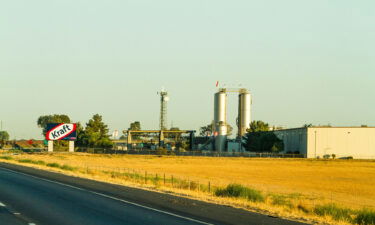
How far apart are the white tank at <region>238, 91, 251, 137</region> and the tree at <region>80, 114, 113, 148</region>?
36290 mm

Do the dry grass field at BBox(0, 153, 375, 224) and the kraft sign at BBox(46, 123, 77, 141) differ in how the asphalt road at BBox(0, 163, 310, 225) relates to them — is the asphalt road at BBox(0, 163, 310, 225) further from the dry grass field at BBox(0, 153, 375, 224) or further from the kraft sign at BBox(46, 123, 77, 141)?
the kraft sign at BBox(46, 123, 77, 141)

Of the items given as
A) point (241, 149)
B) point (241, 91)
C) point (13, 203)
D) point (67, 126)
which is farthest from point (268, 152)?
point (13, 203)

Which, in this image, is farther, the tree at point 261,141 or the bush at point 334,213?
the tree at point 261,141

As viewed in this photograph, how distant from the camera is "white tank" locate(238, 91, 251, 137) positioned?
5723 inches

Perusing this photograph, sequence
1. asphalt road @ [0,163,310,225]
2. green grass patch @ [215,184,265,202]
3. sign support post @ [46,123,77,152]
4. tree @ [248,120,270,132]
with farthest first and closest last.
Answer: tree @ [248,120,270,132]
sign support post @ [46,123,77,152]
green grass patch @ [215,184,265,202]
asphalt road @ [0,163,310,225]

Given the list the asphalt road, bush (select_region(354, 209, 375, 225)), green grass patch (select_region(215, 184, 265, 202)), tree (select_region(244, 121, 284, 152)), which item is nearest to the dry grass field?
green grass patch (select_region(215, 184, 265, 202))

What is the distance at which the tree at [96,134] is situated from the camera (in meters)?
149

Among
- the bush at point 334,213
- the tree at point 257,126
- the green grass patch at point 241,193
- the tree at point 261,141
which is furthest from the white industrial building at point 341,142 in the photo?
the bush at point 334,213

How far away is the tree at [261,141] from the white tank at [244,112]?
349 centimetres

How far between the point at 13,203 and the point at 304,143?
3830 inches

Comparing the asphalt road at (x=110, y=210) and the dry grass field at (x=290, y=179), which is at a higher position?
the asphalt road at (x=110, y=210)

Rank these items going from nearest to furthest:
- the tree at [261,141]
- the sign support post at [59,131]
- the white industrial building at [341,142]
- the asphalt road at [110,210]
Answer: the asphalt road at [110,210], the white industrial building at [341,142], the sign support post at [59,131], the tree at [261,141]

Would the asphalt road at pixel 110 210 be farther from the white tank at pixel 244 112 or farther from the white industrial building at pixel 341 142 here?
the white tank at pixel 244 112

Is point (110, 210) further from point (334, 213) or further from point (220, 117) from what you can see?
point (220, 117)
